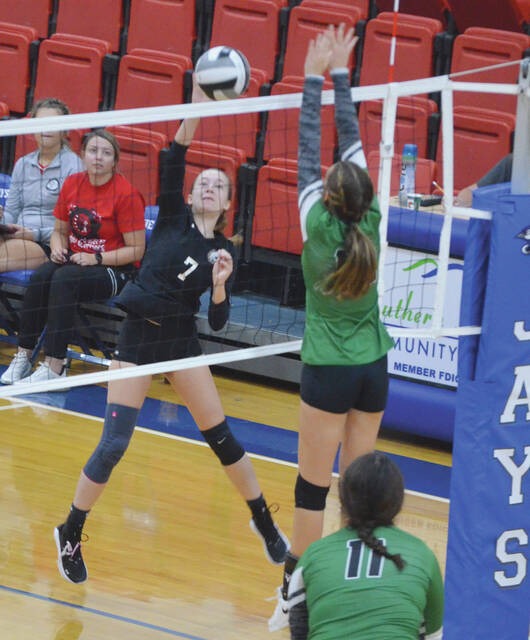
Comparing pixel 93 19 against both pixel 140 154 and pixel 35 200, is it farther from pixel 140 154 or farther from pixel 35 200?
pixel 35 200

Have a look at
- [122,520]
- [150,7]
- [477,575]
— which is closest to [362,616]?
[477,575]

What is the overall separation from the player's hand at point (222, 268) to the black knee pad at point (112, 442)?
2.23ft

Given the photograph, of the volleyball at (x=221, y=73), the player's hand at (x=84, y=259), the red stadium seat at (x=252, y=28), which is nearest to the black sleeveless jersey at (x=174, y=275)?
the volleyball at (x=221, y=73)

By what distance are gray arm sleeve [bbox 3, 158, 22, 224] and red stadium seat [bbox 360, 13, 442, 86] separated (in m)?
2.62

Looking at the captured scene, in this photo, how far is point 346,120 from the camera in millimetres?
4039

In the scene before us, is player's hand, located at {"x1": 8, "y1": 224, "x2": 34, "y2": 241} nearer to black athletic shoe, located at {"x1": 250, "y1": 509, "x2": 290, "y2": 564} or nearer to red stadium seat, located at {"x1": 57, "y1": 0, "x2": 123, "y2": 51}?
red stadium seat, located at {"x1": 57, "y1": 0, "x2": 123, "y2": 51}

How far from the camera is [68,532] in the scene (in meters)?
4.93

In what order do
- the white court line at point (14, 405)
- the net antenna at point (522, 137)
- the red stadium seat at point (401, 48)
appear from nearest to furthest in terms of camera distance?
the net antenna at point (522, 137) < the white court line at point (14, 405) < the red stadium seat at point (401, 48)

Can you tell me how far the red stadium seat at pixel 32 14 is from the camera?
962cm

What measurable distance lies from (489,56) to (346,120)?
4.42 meters

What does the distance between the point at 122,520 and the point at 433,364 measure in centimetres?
211

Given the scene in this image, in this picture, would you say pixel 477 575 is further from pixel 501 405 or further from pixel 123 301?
pixel 123 301

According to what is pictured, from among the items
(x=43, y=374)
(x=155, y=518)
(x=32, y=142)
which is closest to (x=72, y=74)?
(x=32, y=142)

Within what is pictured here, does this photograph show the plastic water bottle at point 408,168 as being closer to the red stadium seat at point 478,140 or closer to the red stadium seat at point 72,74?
the red stadium seat at point 478,140
